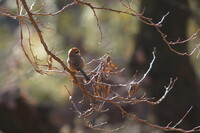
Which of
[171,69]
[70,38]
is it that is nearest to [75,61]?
[171,69]

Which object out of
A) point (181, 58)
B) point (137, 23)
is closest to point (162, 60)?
point (181, 58)

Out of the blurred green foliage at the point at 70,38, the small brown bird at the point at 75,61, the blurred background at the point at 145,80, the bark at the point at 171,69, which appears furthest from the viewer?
the blurred green foliage at the point at 70,38

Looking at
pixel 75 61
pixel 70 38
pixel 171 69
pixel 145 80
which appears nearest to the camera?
pixel 75 61

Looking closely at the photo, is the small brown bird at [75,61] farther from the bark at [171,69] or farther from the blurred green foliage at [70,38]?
the blurred green foliage at [70,38]

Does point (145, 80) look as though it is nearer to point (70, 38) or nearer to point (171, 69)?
point (171, 69)

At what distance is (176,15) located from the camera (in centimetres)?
870

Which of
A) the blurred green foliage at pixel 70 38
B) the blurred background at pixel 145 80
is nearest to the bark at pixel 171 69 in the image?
the blurred background at pixel 145 80

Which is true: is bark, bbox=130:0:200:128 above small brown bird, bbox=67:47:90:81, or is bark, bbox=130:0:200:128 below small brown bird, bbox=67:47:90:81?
below

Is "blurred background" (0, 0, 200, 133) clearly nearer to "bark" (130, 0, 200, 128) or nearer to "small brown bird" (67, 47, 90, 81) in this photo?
"bark" (130, 0, 200, 128)

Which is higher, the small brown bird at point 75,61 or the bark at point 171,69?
the small brown bird at point 75,61

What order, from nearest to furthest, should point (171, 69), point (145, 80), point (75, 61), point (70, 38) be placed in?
1. point (75, 61)
2. point (171, 69)
3. point (145, 80)
4. point (70, 38)

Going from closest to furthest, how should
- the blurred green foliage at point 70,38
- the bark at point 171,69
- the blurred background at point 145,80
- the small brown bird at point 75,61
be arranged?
the small brown bird at point 75,61, the blurred background at point 145,80, the bark at point 171,69, the blurred green foliage at point 70,38

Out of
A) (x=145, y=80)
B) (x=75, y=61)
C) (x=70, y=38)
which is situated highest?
(x=75, y=61)

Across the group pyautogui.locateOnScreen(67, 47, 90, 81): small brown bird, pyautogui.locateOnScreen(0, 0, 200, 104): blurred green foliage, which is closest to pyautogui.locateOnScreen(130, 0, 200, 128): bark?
pyautogui.locateOnScreen(0, 0, 200, 104): blurred green foliage
